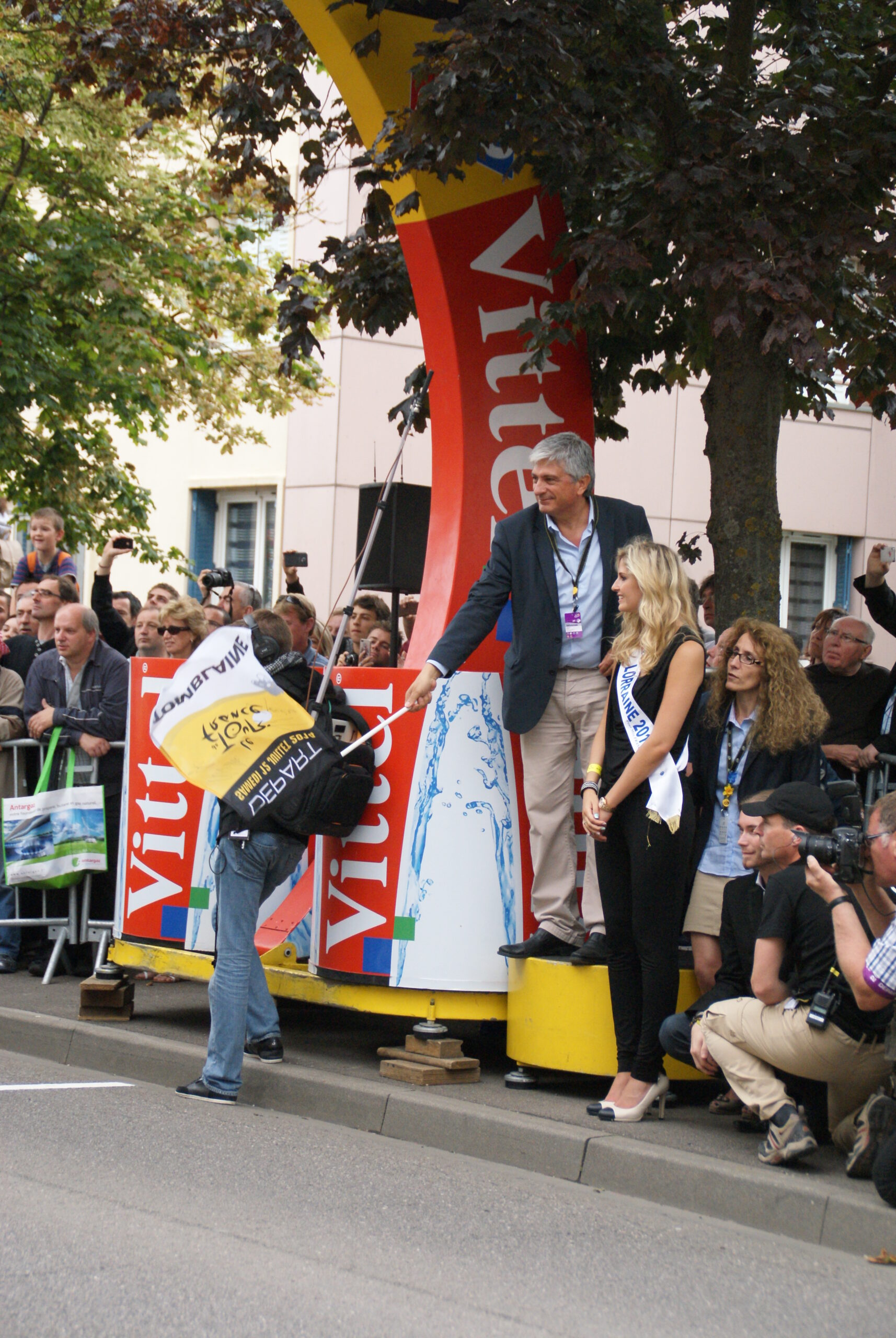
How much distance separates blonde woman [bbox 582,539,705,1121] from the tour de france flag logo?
3.89ft

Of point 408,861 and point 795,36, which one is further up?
point 795,36

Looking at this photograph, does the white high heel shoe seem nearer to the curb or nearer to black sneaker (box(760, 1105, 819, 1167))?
the curb

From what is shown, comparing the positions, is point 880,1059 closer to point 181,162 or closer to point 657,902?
point 657,902

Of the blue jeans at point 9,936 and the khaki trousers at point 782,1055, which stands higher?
the khaki trousers at point 782,1055

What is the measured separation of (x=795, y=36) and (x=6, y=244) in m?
10.2

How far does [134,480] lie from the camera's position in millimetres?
18891

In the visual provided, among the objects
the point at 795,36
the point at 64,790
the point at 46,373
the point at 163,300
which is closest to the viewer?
the point at 795,36

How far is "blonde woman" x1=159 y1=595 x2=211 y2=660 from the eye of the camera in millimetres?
8266

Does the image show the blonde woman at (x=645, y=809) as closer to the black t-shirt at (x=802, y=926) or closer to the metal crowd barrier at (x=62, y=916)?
the black t-shirt at (x=802, y=926)

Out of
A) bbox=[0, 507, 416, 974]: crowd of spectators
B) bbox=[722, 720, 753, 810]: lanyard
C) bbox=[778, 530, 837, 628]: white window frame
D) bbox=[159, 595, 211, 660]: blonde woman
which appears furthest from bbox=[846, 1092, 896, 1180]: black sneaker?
bbox=[778, 530, 837, 628]: white window frame

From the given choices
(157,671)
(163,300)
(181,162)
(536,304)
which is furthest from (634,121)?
(181,162)

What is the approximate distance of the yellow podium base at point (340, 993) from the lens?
673 centimetres

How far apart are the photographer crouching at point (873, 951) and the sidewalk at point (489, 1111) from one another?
0.36 ft

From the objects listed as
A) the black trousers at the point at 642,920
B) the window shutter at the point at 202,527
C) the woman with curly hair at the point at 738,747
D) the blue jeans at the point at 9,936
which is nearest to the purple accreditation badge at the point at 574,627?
the woman with curly hair at the point at 738,747
